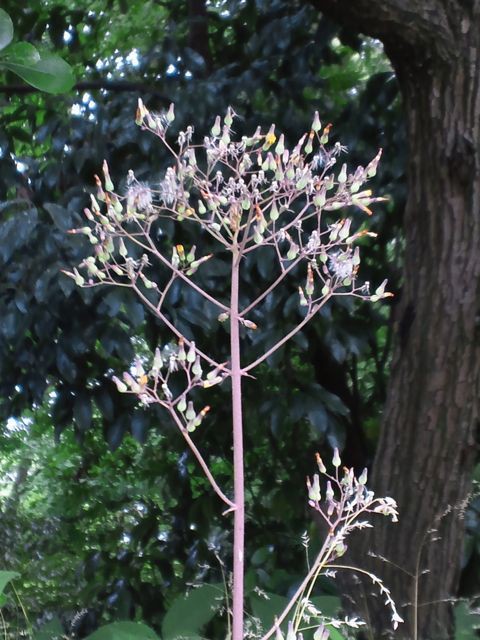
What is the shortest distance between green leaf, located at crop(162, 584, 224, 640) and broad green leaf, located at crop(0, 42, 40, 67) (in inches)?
43.2

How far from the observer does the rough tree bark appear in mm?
1524

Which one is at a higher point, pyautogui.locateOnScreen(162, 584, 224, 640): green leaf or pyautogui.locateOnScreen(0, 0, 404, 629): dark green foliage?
pyautogui.locateOnScreen(0, 0, 404, 629): dark green foliage

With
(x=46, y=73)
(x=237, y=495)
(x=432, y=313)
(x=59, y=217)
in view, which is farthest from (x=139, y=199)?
(x=432, y=313)

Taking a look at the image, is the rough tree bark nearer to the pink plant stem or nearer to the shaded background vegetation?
the shaded background vegetation

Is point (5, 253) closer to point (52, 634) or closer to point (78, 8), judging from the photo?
point (52, 634)

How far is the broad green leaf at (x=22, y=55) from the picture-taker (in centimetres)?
92

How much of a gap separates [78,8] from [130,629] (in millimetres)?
1848

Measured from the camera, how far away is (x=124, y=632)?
4.98 ft

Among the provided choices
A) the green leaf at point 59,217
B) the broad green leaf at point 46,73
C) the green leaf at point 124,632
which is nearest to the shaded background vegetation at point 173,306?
the green leaf at point 59,217

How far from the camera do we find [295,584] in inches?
77.6

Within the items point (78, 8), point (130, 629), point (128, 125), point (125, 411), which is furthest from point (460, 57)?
point (78, 8)

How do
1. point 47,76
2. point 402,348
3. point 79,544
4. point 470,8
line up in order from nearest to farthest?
point 47,76, point 470,8, point 402,348, point 79,544

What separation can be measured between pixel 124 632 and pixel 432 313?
0.86 m

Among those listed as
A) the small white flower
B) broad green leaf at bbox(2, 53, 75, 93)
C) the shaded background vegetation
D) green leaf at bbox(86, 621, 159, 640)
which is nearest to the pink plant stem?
the small white flower
